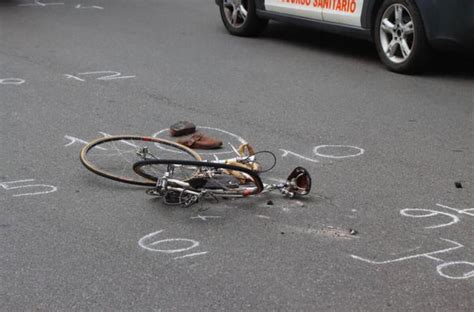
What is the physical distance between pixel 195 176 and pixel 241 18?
6730 millimetres

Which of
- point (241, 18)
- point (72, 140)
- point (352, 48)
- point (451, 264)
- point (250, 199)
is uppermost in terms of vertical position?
point (451, 264)

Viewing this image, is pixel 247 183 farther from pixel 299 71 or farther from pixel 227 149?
pixel 299 71

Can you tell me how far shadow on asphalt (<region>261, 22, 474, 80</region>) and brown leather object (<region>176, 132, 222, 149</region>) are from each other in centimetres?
347

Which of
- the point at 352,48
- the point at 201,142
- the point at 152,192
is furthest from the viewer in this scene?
the point at 352,48

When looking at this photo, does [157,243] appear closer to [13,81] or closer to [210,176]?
[210,176]

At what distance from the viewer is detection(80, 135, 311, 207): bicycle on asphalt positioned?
614 centimetres

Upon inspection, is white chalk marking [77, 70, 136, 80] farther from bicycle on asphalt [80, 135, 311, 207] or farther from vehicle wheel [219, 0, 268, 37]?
bicycle on asphalt [80, 135, 311, 207]

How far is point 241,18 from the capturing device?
12.6 m

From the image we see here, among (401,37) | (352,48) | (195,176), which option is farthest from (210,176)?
(352,48)

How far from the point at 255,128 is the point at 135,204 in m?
2.11

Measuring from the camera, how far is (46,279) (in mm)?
5000

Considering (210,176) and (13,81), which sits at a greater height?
(210,176)

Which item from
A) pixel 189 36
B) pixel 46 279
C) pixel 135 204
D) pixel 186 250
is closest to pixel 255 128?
pixel 135 204

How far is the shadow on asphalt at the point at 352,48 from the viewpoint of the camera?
10388mm
